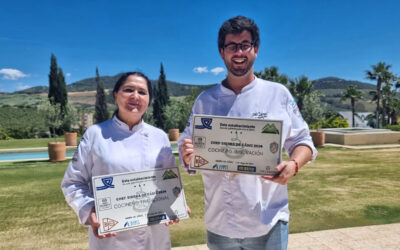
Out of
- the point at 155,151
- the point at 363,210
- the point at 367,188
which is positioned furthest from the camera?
the point at 367,188

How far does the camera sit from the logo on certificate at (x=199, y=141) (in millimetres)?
1762

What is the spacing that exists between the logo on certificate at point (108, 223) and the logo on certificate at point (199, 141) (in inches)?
27.0

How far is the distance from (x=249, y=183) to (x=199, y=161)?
1.06ft

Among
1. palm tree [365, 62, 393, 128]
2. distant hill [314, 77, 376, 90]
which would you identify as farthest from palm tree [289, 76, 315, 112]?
distant hill [314, 77, 376, 90]

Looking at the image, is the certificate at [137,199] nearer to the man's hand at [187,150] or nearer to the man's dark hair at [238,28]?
the man's hand at [187,150]

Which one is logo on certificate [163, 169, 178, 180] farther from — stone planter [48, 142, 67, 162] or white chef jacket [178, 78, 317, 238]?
stone planter [48, 142, 67, 162]

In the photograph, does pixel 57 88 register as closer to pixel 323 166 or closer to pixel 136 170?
pixel 323 166

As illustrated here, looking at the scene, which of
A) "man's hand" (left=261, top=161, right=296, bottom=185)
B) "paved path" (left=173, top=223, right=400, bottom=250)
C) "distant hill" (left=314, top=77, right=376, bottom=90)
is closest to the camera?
"man's hand" (left=261, top=161, right=296, bottom=185)

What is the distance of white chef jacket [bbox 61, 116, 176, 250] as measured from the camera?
75.9 inches

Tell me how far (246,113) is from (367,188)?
6.74 meters

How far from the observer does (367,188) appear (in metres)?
7.25

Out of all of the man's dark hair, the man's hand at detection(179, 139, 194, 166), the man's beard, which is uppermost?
the man's dark hair

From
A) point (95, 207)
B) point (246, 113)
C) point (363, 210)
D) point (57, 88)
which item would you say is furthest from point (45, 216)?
point (57, 88)

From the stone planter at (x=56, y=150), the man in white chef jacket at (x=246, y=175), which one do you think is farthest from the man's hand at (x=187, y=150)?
the stone planter at (x=56, y=150)
